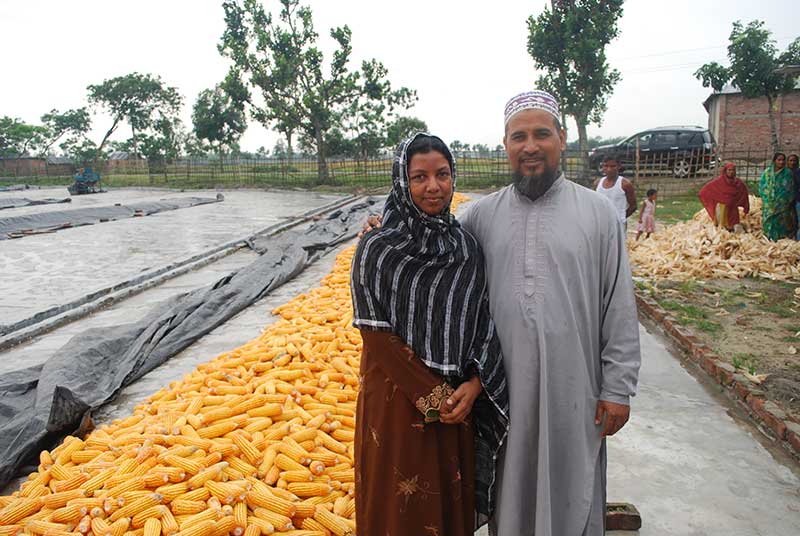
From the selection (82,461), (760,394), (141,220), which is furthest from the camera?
(141,220)

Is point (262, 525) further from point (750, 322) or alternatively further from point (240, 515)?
point (750, 322)

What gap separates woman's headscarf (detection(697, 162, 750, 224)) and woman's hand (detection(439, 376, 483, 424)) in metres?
8.53

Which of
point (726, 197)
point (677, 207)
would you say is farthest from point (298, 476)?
point (677, 207)

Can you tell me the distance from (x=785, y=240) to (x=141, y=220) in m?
15.7

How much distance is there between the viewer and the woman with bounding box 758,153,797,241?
8406 millimetres

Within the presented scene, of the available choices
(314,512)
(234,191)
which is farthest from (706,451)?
(234,191)

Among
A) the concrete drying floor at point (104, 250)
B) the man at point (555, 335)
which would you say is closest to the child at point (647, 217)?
the concrete drying floor at point (104, 250)

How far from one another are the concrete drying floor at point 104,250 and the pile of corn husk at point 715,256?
7482 mm

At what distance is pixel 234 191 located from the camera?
92.2ft

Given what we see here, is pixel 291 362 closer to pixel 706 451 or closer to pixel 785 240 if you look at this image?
pixel 706 451

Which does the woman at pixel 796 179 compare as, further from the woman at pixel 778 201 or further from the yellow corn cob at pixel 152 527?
the yellow corn cob at pixel 152 527

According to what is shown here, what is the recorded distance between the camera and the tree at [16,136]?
169ft

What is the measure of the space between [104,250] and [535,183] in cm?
1108

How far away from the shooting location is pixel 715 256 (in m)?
7.84
